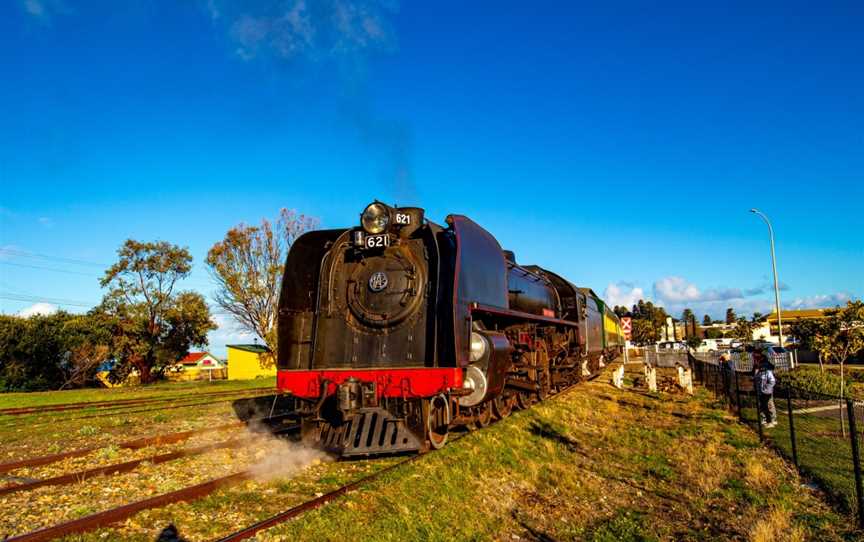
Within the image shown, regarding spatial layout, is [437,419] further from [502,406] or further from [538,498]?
[502,406]

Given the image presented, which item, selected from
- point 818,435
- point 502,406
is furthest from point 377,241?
point 818,435

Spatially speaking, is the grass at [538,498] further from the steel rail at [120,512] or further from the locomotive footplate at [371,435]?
the locomotive footplate at [371,435]

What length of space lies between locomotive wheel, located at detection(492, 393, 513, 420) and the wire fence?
441cm

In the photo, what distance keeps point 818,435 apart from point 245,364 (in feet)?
114

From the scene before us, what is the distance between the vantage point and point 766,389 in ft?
34.6

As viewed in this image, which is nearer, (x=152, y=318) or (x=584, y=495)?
(x=584, y=495)

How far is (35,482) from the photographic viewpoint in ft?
21.2

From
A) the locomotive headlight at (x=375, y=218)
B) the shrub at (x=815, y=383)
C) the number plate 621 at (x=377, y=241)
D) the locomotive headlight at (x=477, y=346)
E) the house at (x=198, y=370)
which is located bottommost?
the house at (x=198, y=370)

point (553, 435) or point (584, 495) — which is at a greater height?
point (553, 435)

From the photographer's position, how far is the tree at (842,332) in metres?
17.8

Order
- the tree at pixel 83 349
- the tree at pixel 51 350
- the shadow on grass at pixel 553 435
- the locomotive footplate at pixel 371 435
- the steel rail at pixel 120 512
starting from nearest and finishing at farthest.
Answer: the steel rail at pixel 120 512 < the locomotive footplate at pixel 371 435 < the shadow on grass at pixel 553 435 < the tree at pixel 51 350 < the tree at pixel 83 349

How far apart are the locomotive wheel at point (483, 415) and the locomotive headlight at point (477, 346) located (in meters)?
1.40

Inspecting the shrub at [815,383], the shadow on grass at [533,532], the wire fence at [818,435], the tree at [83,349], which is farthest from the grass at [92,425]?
the tree at [83,349]

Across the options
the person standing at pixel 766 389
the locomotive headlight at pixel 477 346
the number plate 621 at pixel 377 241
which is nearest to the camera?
the locomotive headlight at pixel 477 346
